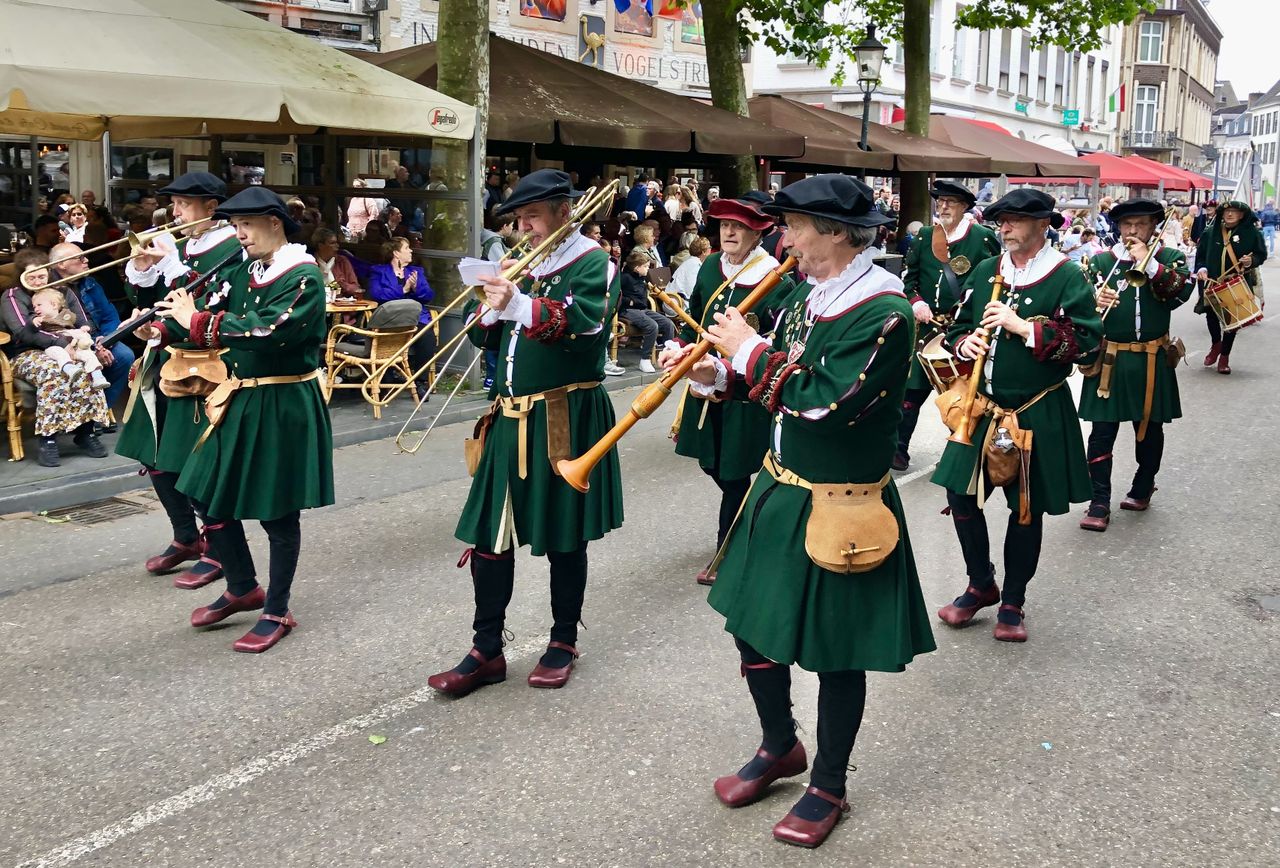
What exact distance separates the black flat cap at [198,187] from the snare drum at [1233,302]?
10727 millimetres

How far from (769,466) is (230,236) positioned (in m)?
2.95

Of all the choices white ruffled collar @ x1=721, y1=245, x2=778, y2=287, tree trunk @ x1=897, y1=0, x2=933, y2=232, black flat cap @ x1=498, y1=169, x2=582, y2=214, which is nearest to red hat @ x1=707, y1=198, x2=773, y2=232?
white ruffled collar @ x1=721, y1=245, x2=778, y2=287

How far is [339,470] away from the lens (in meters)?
8.59

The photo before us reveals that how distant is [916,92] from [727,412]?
1705cm

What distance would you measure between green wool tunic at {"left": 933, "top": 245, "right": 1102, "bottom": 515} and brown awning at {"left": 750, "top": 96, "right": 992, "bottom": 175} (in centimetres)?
1095

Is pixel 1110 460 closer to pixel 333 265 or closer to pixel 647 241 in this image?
pixel 333 265

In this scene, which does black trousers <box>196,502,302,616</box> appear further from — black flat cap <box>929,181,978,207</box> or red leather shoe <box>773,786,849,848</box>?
black flat cap <box>929,181,978,207</box>

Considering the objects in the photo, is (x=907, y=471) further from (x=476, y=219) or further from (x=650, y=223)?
(x=650, y=223)

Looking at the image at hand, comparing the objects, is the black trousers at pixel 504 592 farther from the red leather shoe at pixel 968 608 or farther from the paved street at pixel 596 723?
the red leather shoe at pixel 968 608

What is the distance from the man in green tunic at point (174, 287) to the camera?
18.0 ft

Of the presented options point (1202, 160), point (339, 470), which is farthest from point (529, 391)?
point (1202, 160)

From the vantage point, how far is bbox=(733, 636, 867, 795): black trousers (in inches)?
143

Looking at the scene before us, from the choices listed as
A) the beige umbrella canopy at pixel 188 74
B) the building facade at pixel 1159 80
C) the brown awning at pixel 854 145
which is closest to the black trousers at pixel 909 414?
the beige umbrella canopy at pixel 188 74

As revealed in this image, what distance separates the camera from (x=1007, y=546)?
17.7 feet
